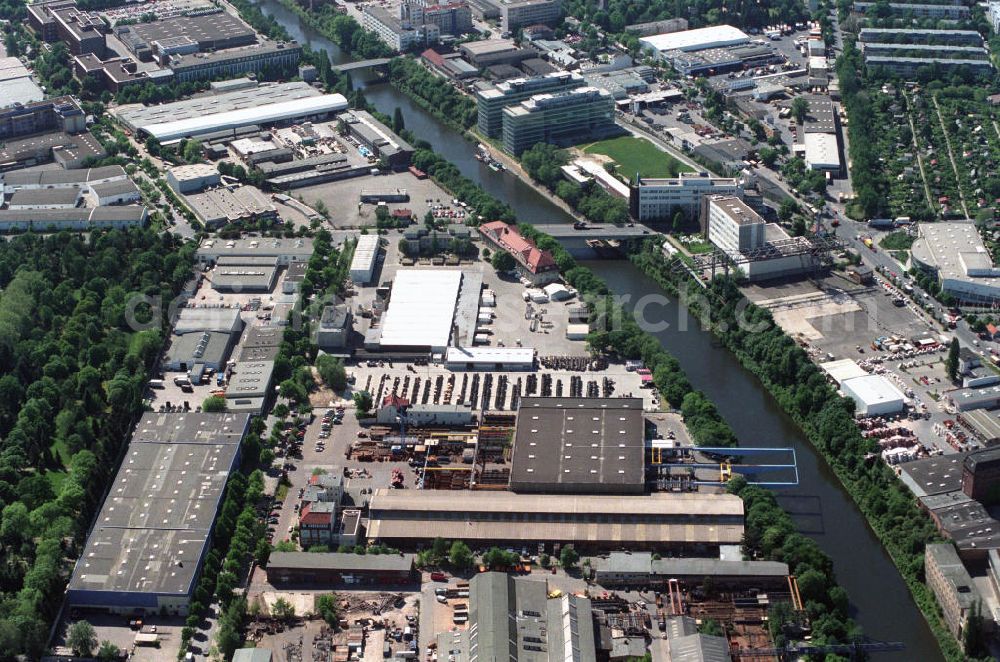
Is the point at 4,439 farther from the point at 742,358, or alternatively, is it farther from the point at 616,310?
the point at 742,358

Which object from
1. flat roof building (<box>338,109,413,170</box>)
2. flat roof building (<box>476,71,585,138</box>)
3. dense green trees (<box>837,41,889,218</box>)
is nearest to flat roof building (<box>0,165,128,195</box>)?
flat roof building (<box>338,109,413,170</box>)

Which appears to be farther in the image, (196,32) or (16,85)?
(196,32)

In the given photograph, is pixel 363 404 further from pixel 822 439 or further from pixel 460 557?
pixel 822 439

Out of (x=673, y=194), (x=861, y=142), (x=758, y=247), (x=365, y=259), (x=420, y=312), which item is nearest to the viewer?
(x=420, y=312)

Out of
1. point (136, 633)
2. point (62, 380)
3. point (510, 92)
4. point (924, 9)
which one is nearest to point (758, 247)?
point (510, 92)

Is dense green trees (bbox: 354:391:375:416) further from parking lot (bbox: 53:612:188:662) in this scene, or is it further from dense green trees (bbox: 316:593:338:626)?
parking lot (bbox: 53:612:188:662)
